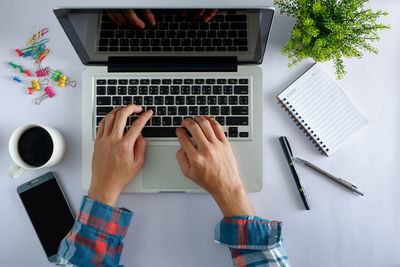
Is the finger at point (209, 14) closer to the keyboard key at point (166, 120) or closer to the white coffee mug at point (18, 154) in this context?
the keyboard key at point (166, 120)

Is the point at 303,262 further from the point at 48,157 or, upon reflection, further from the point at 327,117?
the point at 48,157

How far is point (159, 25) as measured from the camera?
2.40 ft

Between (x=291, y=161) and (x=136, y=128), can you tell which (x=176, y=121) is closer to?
(x=136, y=128)

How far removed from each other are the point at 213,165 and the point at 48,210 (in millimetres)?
506

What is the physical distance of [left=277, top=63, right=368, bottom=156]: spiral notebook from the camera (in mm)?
871

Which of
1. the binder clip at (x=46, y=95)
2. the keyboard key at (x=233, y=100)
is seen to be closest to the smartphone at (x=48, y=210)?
the binder clip at (x=46, y=95)

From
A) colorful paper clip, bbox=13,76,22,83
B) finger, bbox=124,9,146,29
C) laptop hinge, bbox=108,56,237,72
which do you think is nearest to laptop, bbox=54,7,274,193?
laptop hinge, bbox=108,56,237,72

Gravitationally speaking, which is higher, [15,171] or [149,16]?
[149,16]

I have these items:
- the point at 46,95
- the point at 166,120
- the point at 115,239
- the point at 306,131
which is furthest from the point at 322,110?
the point at 46,95

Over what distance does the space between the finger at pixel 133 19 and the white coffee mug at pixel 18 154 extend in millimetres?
378

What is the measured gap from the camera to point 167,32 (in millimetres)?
749

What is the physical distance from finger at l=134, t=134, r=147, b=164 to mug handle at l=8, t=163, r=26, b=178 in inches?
13.4

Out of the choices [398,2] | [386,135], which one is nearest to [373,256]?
[386,135]

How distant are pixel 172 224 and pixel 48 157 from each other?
1.32 feet
